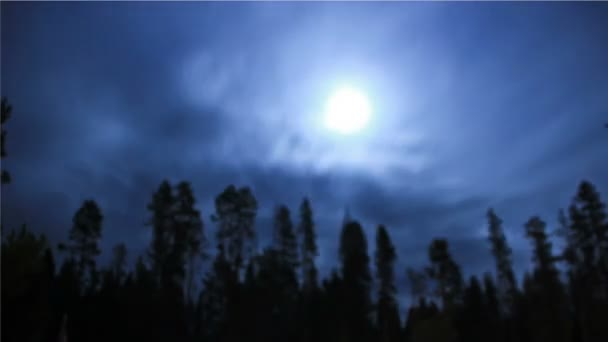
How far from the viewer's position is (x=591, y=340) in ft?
90.0

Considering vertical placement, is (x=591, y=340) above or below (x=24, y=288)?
below

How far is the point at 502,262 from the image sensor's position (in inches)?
1946

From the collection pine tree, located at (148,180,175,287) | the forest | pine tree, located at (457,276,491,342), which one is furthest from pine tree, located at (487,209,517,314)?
pine tree, located at (148,180,175,287)

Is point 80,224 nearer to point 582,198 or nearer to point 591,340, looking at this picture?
point 591,340

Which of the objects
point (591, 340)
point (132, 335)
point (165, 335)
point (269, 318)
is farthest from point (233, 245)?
point (591, 340)

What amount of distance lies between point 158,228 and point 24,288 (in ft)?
95.4

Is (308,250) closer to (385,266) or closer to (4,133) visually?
(385,266)

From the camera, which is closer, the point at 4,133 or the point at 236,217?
the point at 4,133

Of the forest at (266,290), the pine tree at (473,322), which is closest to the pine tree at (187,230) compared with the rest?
the forest at (266,290)

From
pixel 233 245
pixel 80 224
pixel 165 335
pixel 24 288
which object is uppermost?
pixel 80 224

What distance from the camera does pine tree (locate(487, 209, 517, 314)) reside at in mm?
49281

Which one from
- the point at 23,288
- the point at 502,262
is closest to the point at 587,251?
the point at 502,262

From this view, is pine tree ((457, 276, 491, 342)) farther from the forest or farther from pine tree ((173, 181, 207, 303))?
pine tree ((173, 181, 207, 303))

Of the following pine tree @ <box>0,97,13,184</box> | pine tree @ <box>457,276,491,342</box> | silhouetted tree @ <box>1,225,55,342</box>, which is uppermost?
pine tree @ <box>0,97,13,184</box>
